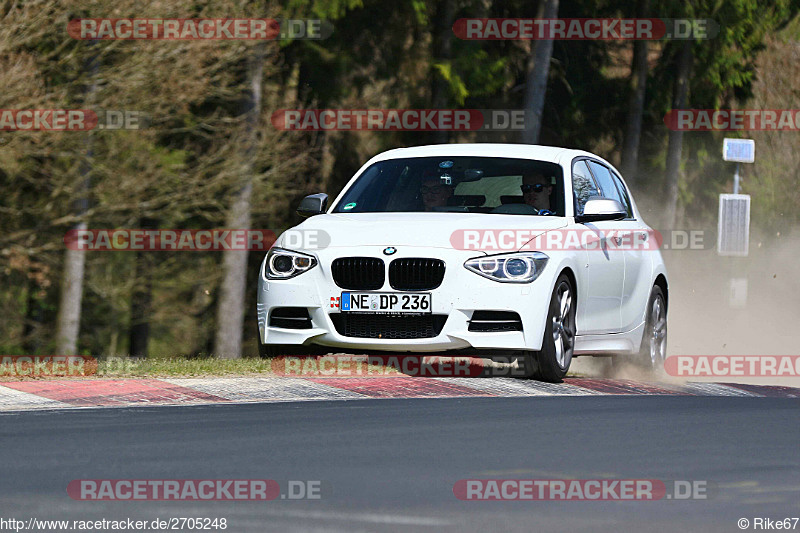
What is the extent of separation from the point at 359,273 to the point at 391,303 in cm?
33

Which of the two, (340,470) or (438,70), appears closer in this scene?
(340,470)

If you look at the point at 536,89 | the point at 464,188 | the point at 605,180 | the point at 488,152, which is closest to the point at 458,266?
the point at 464,188

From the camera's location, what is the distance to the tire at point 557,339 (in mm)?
11172

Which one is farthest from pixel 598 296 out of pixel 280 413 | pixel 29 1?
pixel 29 1

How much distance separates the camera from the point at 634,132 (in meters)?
37.0

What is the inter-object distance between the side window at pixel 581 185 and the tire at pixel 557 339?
97 centimetres

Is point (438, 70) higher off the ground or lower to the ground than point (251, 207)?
higher

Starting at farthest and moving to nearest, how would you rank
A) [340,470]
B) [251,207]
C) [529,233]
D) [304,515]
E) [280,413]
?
[251,207] < [529,233] < [280,413] < [340,470] < [304,515]

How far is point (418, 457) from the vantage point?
7504 millimetres

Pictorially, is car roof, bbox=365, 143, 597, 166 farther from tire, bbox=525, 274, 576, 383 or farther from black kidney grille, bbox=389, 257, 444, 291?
black kidney grille, bbox=389, 257, 444, 291

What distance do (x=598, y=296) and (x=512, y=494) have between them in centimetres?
582

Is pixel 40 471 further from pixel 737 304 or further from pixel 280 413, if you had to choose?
pixel 737 304

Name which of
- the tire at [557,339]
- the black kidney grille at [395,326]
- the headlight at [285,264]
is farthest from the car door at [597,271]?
the headlight at [285,264]

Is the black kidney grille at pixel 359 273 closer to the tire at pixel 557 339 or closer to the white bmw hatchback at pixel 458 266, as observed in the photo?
the white bmw hatchback at pixel 458 266
